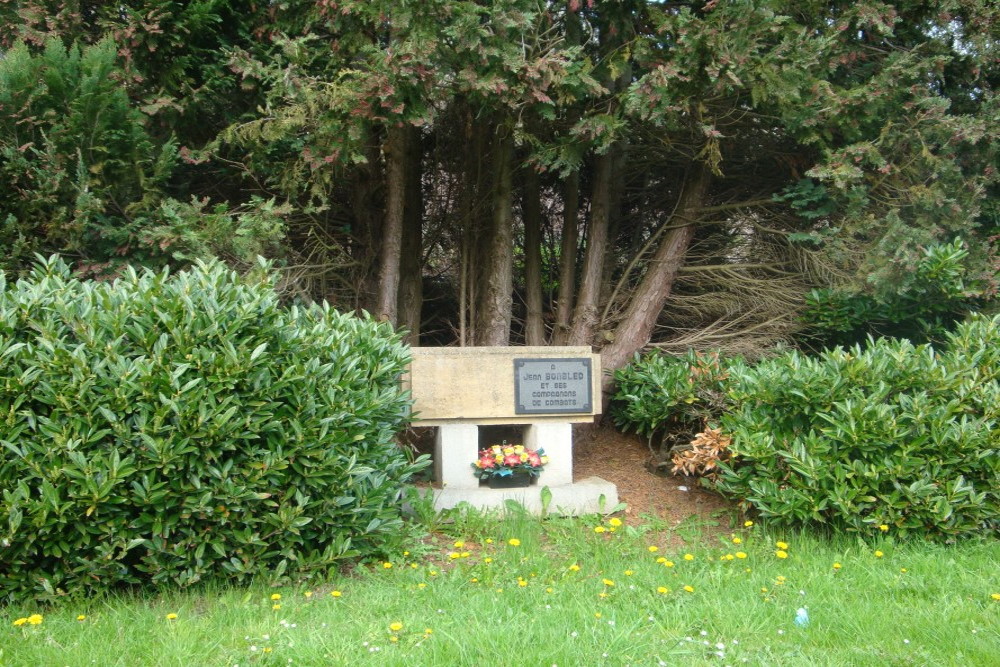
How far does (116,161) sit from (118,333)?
1.89 meters

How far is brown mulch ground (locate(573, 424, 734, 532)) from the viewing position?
5211mm

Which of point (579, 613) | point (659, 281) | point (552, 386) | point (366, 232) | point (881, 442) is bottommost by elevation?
point (579, 613)

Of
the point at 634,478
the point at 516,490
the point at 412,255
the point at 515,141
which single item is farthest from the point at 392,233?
the point at 634,478

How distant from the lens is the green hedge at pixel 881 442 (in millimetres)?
4203

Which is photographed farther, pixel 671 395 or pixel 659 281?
pixel 659 281

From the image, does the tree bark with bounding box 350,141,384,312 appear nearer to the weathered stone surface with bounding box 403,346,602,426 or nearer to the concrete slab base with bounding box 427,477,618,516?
the weathered stone surface with bounding box 403,346,602,426

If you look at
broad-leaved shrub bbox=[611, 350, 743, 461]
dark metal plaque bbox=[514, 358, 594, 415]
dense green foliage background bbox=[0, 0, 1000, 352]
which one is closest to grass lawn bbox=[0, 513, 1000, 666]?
dark metal plaque bbox=[514, 358, 594, 415]

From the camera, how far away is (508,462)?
16.7 feet

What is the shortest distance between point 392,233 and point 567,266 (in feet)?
5.67

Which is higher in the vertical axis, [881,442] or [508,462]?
[881,442]

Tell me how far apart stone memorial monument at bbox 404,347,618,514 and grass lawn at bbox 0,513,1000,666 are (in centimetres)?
78

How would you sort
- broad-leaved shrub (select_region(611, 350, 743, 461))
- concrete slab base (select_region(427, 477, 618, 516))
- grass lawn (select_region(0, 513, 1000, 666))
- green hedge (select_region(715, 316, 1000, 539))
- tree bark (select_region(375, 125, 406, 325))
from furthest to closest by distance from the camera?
tree bark (select_region(375, 125, 406, 325)) < broad-leaved shrub (select_region(611, 350, 743, 461)) < concrete slab base (select_region(427, 477, 618, 516)) < green hedge (select_region(715, 316, 1000, 539)) < grass lawn (select_region(0, 513, 1000, 666))

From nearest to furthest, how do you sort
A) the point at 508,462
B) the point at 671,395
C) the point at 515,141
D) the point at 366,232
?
the point at 508,462, the point at 671,395, the point at 515,141, the point at 366,232

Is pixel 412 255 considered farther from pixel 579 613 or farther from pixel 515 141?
pixel 579 613
